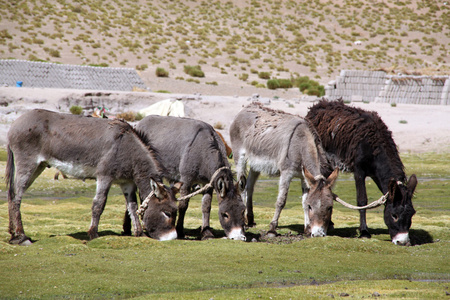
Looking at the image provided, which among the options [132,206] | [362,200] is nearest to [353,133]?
[362,200]

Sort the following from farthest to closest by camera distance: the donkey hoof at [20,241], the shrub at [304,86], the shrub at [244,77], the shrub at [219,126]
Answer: the shrub at [244,77], the shrub at [304,86], the shrub at [219,126], the donkey hoof at [20,241]

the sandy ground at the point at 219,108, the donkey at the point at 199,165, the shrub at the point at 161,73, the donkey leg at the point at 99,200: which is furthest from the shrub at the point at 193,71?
the donkey leg at the point at 99,200

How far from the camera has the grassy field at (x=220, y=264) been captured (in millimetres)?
7141

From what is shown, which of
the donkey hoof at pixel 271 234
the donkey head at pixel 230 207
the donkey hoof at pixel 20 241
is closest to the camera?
the donkey hoof at pixel 20 241

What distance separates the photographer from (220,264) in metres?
8.48

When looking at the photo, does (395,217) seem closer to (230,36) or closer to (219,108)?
(219,108)

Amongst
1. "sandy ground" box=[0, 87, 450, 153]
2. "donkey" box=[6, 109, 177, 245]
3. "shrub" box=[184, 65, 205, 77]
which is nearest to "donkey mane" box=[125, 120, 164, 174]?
"donkey" box=[6, 109, 177, 245]

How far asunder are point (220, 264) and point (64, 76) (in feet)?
101

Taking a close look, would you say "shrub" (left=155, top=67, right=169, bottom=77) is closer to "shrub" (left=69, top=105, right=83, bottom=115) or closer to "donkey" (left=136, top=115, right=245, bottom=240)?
"shrub" (left=69, top=105, right=83, bottom=115)

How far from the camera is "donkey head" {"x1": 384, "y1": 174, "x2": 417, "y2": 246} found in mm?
10250

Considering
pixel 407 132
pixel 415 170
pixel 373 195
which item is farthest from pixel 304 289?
pixel 407 132

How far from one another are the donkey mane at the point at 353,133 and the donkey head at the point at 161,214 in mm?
3818

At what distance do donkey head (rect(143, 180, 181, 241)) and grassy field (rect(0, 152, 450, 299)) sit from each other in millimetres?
250

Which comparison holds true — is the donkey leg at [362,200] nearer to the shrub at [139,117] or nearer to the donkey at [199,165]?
the donkey at [199,165]
